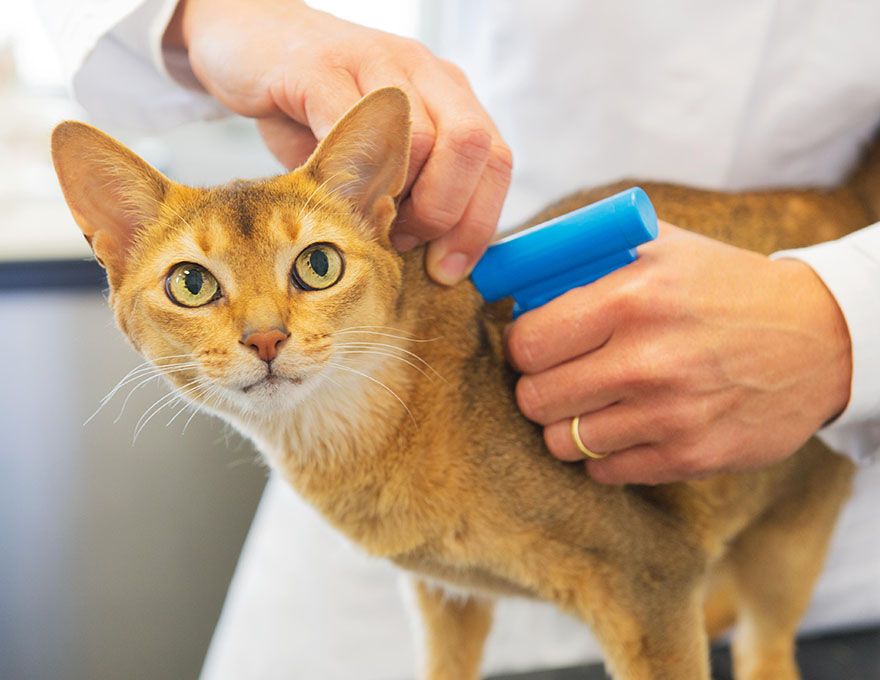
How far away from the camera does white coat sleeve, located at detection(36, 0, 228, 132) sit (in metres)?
1.07

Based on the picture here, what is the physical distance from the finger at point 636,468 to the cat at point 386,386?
24mm

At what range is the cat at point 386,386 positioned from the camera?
766 millimetres

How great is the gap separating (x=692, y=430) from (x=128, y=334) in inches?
23.1

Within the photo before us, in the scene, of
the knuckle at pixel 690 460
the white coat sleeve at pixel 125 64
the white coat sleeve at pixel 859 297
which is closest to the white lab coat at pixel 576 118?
the white coat sleeve at pixel 125 64

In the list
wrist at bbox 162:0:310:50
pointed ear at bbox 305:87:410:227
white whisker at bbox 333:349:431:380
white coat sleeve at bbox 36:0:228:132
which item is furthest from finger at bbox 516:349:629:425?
white coat sleeve at bbox 36:0:228:132

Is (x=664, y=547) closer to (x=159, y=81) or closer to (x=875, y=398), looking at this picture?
(x=875, y=398)

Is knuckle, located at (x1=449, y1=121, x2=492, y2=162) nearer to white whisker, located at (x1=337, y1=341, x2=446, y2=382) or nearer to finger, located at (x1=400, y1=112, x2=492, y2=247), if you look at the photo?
finger, located at (x1=400, y1=112, x2=492, y2=247)

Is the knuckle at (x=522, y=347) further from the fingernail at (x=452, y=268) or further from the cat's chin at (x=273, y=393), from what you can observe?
the cat's chin at (x=273, y=393)

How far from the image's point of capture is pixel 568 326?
823 millimetres

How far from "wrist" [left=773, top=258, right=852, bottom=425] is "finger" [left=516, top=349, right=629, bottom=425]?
0.67 feet

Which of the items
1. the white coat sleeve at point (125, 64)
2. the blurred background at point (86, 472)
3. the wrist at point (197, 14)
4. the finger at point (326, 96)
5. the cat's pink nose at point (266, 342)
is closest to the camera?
the cat's pink nose at point (266, 342)

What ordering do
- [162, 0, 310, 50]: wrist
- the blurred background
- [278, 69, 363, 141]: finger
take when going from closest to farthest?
[278, 69, 363, 141]: finger
[162, 0, 310, 50]: wrist
the blurred background

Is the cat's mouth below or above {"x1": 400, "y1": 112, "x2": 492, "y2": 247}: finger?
below

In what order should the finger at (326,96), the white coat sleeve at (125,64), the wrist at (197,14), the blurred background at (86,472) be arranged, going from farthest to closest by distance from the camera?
the blurred background at (86,472)
the white coat sleeve at (125,64)
the wrist at (197,14)
the finger at (326,96)
